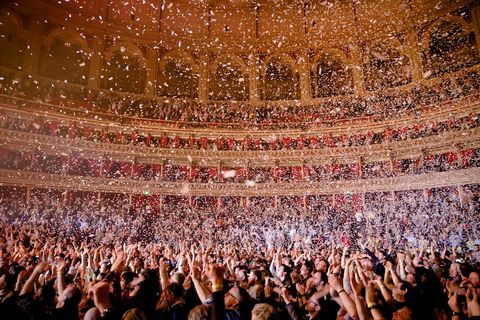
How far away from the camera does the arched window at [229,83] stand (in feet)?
103

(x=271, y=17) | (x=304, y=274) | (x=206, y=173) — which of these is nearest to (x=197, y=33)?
(x=271, y=17)

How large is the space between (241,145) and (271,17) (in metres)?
12.2

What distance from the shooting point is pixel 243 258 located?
373 inches

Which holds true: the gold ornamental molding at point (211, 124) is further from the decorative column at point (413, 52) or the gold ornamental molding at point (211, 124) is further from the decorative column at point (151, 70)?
the decorative column at point (151, 70)

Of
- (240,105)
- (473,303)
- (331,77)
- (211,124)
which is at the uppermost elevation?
(331,77)

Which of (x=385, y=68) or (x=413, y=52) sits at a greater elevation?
(x=413, y=52)

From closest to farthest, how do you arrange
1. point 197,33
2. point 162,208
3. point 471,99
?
point 471,99 → point 162,208 → point 197,33

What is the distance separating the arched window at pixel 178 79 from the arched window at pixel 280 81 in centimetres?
645

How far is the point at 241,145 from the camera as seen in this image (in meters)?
28.7

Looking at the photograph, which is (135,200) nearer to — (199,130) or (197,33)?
(199,130)

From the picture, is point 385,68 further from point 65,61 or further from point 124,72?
point 65,61

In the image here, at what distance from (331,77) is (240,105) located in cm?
851

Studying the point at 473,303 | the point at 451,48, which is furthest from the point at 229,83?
the point at 473,303

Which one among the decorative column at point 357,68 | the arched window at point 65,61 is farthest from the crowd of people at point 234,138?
the arched window at point 65,61
